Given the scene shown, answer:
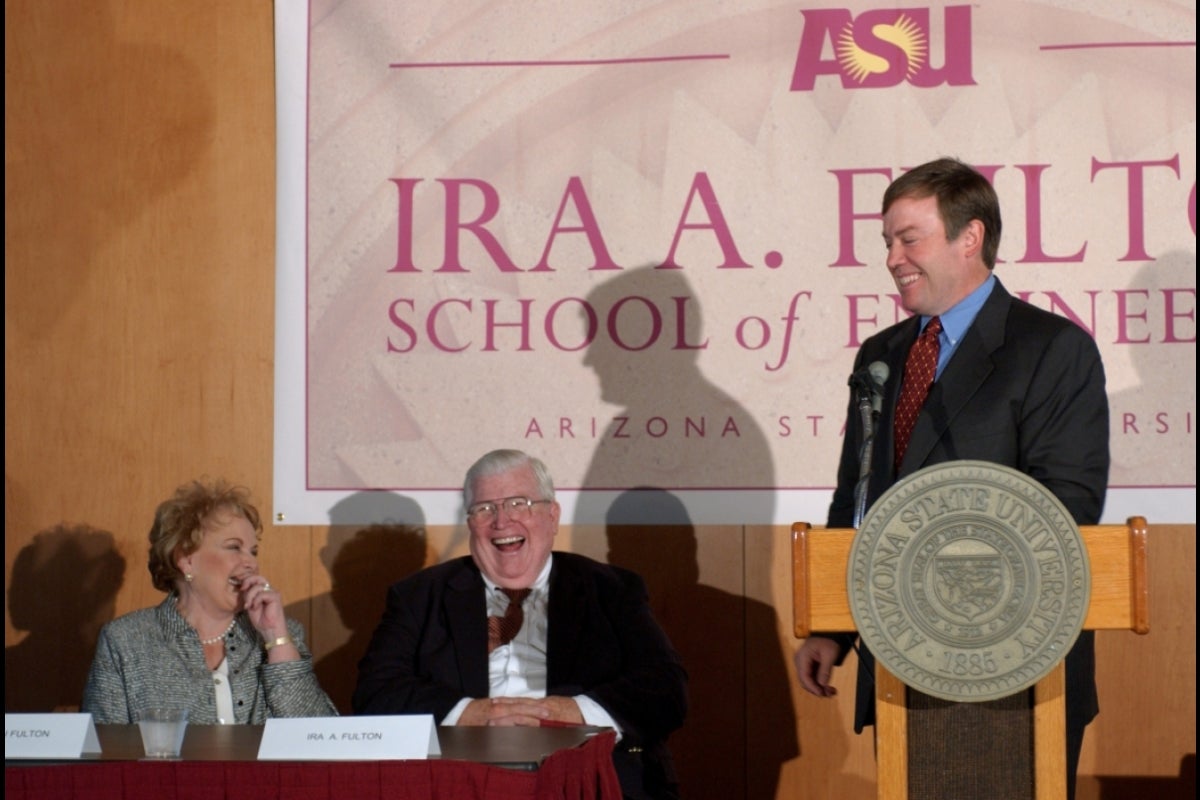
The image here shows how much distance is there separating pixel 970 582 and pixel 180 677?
1652 mm

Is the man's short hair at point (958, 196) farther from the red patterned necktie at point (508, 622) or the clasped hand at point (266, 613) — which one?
the clasped hand at point (266, 613)

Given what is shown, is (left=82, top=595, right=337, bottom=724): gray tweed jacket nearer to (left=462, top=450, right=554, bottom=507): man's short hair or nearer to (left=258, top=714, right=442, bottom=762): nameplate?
(left=462, top=450, right=554, bottom=507): man's short hair

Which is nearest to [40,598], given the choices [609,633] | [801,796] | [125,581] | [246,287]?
[125,581]

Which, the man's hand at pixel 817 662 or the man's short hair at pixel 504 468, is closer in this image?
the man's hand at pixel 817 662

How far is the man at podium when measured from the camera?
7.75ft

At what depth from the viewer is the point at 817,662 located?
250 centimetres

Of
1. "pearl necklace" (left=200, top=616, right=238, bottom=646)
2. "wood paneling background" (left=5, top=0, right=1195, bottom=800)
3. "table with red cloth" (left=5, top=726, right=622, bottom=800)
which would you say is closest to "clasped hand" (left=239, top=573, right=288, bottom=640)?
"pearl necklace" (left=200, top=616, right=238, bottom=646)

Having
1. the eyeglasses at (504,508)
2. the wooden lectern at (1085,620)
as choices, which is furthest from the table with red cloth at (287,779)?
the eyeglasses at (504,508)

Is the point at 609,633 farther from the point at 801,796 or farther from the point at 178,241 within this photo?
the point at 178,241

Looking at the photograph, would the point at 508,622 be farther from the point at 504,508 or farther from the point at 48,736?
the point at 48,736

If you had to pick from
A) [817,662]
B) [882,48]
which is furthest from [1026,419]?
[882,48]

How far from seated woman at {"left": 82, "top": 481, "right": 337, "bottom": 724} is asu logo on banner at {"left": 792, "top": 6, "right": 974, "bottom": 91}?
5.80 feet

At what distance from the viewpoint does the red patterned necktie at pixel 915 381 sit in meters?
2.53

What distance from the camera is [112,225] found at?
400 cm
